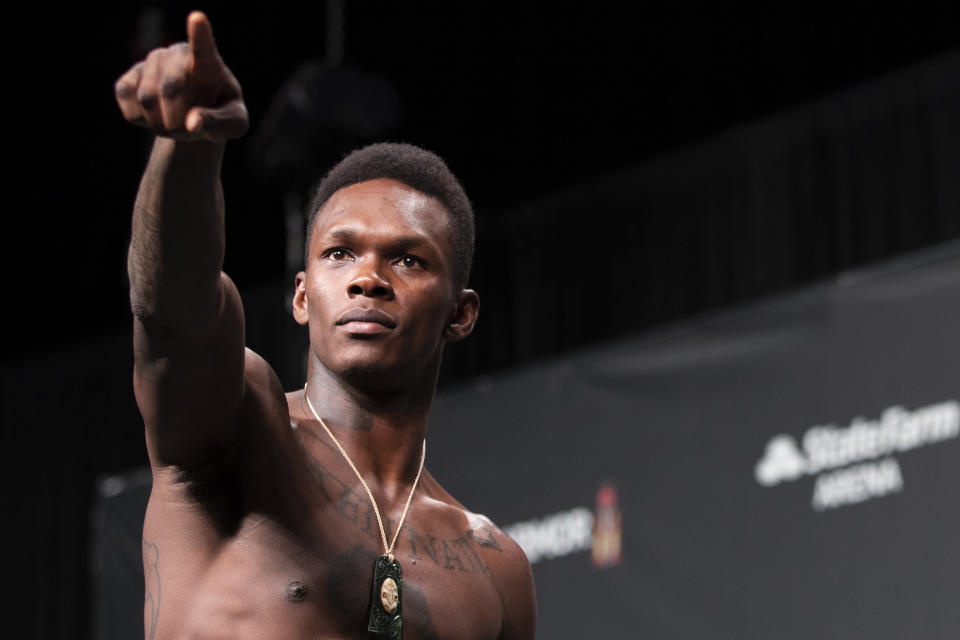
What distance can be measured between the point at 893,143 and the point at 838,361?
145 cm

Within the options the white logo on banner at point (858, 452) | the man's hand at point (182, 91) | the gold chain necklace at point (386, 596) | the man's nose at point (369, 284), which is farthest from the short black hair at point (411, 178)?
the white logo on banner at point (858, 452)

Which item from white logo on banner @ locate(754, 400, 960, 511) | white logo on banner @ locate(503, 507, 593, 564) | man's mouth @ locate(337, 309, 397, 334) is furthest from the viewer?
white logo on banner @ locate(503, 507, 593, 564)

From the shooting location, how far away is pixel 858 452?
3.84 meters

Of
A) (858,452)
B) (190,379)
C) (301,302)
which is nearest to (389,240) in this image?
(301,302)

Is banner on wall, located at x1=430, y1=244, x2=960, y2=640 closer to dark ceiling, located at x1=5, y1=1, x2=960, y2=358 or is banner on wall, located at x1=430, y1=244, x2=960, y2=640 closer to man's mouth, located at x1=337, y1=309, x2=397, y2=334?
dark ceiling, located at x1=5, y1=1, x2=960, y2=358

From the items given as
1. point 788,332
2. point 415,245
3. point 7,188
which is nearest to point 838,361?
point 788,332

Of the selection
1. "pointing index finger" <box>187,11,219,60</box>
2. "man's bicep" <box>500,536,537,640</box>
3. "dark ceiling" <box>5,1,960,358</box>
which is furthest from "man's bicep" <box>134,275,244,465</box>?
"dark ceiling" <box>5,1,960,358</box>

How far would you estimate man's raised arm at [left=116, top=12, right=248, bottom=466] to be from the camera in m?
1.54

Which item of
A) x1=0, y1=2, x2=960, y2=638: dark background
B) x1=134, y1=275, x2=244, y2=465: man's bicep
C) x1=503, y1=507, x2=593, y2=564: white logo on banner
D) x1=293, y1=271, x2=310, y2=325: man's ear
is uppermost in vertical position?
x1=0, y1=2, x2=960, y2=638: dark background

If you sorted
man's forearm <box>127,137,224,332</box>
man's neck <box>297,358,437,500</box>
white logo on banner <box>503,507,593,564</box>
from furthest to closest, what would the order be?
white logo on banner <box>503,507,593,564</box> < man's neck <box>297,358,437,500</box> < man's forearm <box>127,137,224,332</box>

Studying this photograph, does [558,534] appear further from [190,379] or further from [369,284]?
[190,379]

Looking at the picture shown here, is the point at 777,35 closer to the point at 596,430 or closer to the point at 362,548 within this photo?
the point at 596,430

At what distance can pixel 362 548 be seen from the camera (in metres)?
1.98

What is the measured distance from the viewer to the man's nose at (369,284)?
2000 mm
